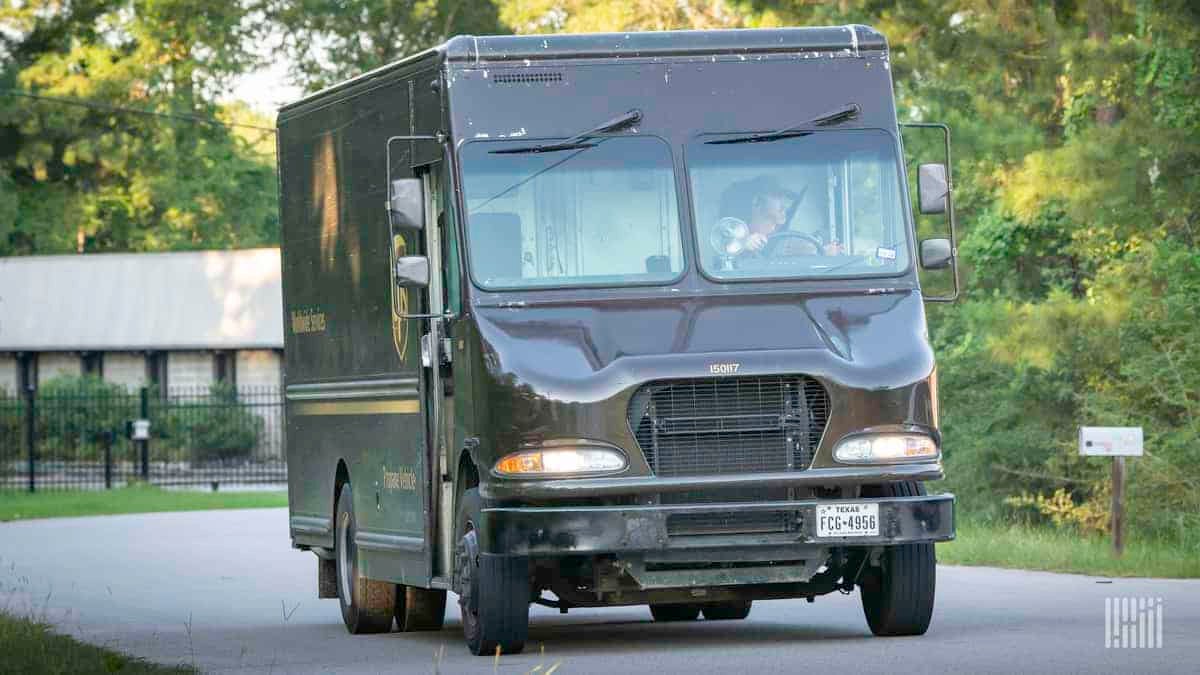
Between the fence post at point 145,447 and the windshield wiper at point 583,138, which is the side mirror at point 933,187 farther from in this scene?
the fence post at point 145,447

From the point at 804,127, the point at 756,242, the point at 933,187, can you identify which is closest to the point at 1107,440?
the point at 933,187

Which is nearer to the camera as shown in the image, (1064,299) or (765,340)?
(765,340)

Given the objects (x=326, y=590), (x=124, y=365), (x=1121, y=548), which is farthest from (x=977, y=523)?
(x=124, y=365)

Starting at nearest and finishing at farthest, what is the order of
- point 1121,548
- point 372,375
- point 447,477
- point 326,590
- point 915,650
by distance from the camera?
1. point 915,650
2. point 447,477
3. point 372,375
4. point 326,590
5. point 1121,548

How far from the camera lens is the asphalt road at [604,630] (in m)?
12.2

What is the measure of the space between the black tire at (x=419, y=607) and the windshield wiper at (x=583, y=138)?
3679 mm

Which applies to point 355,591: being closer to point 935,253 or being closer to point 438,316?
point 438,316

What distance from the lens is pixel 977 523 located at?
28.1 m

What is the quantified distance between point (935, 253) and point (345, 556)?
486 cm

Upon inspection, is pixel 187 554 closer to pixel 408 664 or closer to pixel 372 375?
pixel 372 375

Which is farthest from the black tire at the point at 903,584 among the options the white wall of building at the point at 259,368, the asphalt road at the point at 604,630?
the white wall of building at the point at 259,368

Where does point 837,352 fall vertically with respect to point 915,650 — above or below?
above

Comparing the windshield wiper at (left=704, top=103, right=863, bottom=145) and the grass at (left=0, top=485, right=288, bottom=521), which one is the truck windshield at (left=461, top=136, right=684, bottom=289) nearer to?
the windshield wiper at (left=704, top=103, right=863, bottom=145)

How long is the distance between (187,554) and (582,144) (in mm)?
14294
